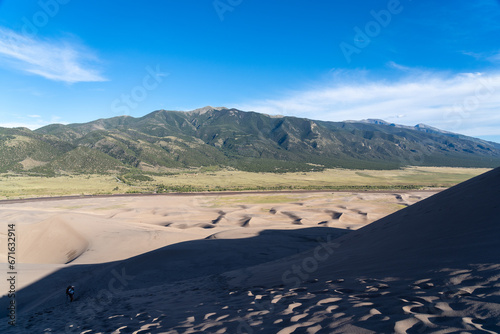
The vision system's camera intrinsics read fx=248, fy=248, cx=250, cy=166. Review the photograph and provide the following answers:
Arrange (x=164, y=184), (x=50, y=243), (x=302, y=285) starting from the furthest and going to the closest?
(x=164, y=184) < (x=50, y=243) < (x=302, y=285)

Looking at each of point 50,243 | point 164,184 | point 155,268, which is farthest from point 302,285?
point 164,184

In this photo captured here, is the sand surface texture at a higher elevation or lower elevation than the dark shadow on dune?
higher

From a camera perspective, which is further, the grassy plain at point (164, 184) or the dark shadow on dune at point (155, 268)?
the grassy plain at point (164, 184)

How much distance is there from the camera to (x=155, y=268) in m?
14.9

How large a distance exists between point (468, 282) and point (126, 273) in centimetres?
1541

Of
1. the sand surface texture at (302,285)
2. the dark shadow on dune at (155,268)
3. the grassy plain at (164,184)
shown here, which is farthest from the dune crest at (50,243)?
the grassy plain at (164,184)

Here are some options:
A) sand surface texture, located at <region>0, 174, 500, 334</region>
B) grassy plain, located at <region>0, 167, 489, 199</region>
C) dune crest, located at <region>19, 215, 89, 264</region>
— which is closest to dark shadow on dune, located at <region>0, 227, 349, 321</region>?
sand surface texture, located at <region>0, 174, 500, 334</region>

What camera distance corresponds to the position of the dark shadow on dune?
12.1 metres

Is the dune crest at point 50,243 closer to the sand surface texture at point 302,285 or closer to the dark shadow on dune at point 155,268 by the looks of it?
the sand surface texture at point 302,285

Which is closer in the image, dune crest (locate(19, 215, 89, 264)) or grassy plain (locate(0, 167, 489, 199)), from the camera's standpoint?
dune crest (locate(19, 215, 89, 264))

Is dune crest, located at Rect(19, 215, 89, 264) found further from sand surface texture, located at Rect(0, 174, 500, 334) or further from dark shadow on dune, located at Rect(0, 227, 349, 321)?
dark shadow on dune, located at Rect(0, 227, 349, 321)

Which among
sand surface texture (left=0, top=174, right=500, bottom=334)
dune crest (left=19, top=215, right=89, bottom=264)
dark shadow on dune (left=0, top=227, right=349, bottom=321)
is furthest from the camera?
dune crest (left=19, top=215, right=89, bottom=264)

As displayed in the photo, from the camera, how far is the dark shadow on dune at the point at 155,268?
12.1 meters

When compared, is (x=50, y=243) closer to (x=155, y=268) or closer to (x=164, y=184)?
(x=155, y=268)
